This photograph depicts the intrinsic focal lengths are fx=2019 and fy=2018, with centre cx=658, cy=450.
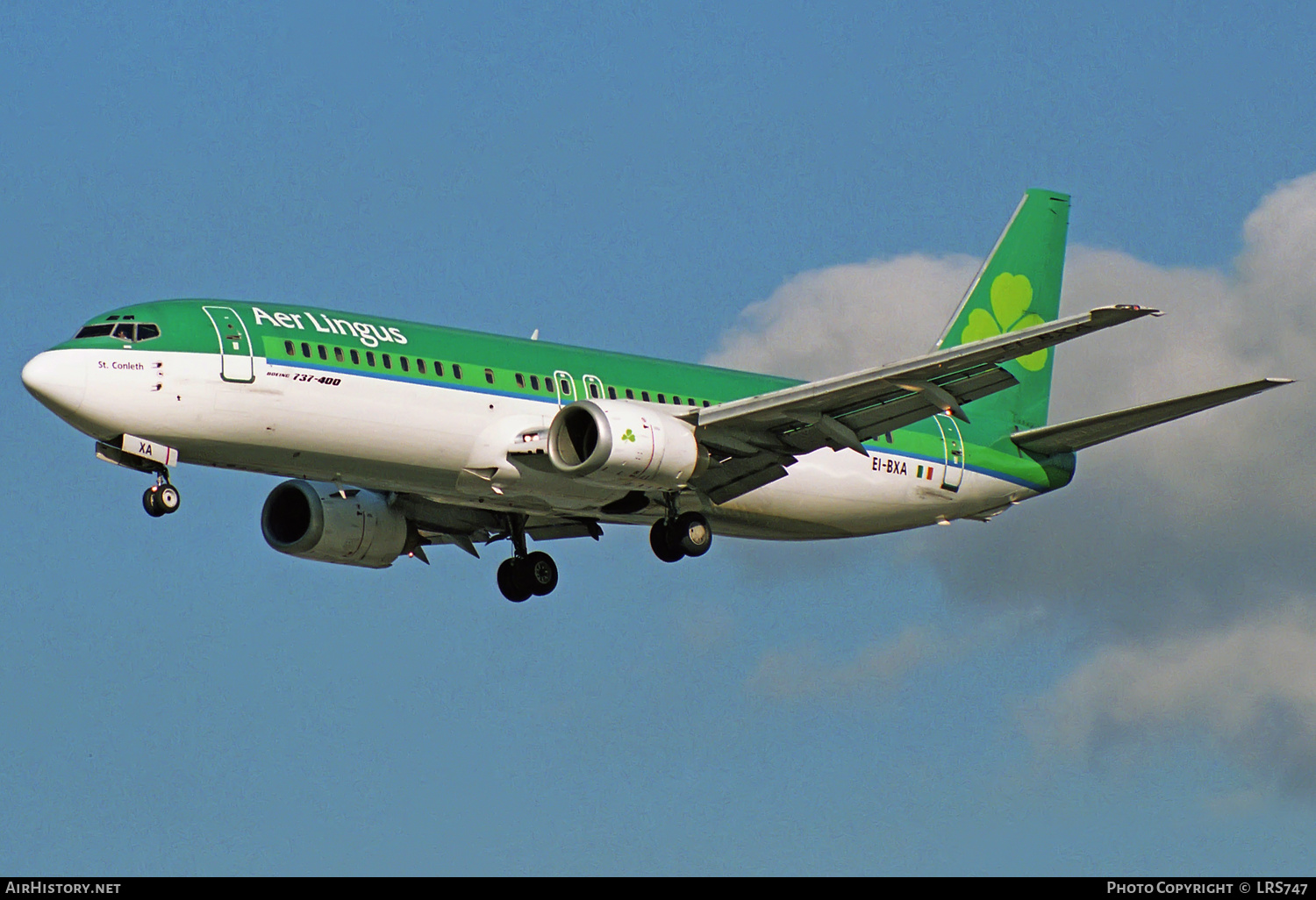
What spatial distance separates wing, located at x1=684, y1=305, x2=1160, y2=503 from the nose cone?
39.4 ft

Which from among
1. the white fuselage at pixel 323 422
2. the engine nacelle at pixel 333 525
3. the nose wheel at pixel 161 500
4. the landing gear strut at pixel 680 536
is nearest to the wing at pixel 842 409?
the landing gear strut at pixel 680 536

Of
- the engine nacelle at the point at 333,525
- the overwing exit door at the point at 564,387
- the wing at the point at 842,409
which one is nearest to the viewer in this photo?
the wing at the point at 842,409

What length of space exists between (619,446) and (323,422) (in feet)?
18.8

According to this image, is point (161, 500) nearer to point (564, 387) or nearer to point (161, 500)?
point (161, 500)

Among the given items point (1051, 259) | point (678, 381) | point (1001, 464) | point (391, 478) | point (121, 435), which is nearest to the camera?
point (121, 435)

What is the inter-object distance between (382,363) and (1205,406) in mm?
16057

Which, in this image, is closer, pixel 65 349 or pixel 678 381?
pixel 65 349

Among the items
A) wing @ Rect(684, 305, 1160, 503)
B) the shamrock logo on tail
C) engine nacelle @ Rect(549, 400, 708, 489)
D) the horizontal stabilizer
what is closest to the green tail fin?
the shamrock logo on tail

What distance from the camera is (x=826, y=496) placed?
44.8 meters

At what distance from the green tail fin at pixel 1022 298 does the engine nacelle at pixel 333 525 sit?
1425 cm

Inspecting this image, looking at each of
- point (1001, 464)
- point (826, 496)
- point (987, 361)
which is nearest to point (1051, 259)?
point (1001, 464)

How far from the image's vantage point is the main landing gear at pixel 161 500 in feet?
122

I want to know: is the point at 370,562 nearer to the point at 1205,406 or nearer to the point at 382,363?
the point at 382,363

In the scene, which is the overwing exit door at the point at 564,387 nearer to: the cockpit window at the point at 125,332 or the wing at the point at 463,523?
the wing at the point at 463,523
